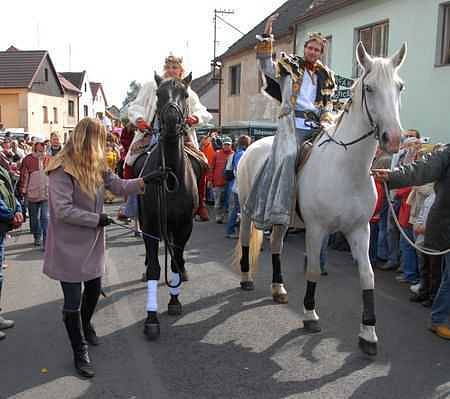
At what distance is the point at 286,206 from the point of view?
5117 millimetres

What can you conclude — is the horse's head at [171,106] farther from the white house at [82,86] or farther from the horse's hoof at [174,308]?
the white house at [82,86]

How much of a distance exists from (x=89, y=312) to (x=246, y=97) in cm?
2333

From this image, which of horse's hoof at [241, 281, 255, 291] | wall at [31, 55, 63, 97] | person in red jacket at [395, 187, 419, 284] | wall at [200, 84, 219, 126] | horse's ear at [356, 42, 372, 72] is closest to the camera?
horse's ear at [356, 42, 372, 72]

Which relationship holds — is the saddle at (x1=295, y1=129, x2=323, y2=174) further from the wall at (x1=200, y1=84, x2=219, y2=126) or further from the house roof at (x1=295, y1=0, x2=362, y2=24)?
the wall at (x1=200, y1=84, x2=219, y2=126)

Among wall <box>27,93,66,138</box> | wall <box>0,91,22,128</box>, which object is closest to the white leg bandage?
wall <box>27,93,66,138</box>

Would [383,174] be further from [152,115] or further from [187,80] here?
[152,115]

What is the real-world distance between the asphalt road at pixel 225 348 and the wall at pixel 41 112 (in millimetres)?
35534

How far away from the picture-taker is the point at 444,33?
12.7m

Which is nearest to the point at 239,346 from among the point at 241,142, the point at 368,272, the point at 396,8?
the point at 368,272

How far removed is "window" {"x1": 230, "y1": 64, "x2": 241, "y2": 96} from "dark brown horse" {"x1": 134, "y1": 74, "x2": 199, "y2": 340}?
76.5ft

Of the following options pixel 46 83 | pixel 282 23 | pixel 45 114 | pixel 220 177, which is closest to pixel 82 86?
pixel 46 83

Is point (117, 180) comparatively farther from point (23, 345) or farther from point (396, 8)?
point (396, 8)

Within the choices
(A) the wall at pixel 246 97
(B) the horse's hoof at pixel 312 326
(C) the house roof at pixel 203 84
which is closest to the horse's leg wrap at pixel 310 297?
(B) the horse's hoof at pixel 312 326

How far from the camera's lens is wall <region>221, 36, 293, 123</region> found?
24997 millimetres
